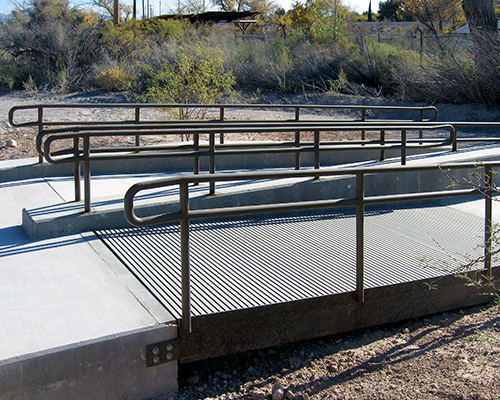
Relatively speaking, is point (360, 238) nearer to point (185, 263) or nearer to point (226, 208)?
point (226, 208)

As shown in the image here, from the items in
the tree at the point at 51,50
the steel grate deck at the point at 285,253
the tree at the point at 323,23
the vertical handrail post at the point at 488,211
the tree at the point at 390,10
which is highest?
the tree at the point at 390,10

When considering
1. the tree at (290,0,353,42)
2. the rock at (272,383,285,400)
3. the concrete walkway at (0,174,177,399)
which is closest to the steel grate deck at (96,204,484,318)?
the concrete walkway at (0,174,177,399)

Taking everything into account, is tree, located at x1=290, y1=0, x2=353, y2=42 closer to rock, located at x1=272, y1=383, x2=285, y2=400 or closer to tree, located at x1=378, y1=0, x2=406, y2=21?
rock, located at x1=272, y1=383, x2=285, y2=400

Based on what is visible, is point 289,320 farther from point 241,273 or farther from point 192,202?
point 192,202

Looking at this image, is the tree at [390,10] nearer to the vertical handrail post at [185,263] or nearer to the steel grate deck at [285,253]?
the steel grate deck at [285,253]

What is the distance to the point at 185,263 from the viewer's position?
324 cm

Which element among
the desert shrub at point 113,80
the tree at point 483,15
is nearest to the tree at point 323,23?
the tree at point 483,15

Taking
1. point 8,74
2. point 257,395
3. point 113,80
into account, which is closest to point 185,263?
point 257,395

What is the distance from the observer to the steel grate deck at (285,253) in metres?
3.79

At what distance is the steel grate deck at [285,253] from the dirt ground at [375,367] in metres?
0.43

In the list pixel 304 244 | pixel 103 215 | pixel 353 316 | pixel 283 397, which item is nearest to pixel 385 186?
pixel 304 244

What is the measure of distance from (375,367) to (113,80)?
60.5 feet

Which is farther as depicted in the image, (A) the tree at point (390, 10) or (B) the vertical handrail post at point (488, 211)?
Result: (A) the tree at point (390, 10)

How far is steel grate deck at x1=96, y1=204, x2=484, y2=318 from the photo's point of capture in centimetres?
379
